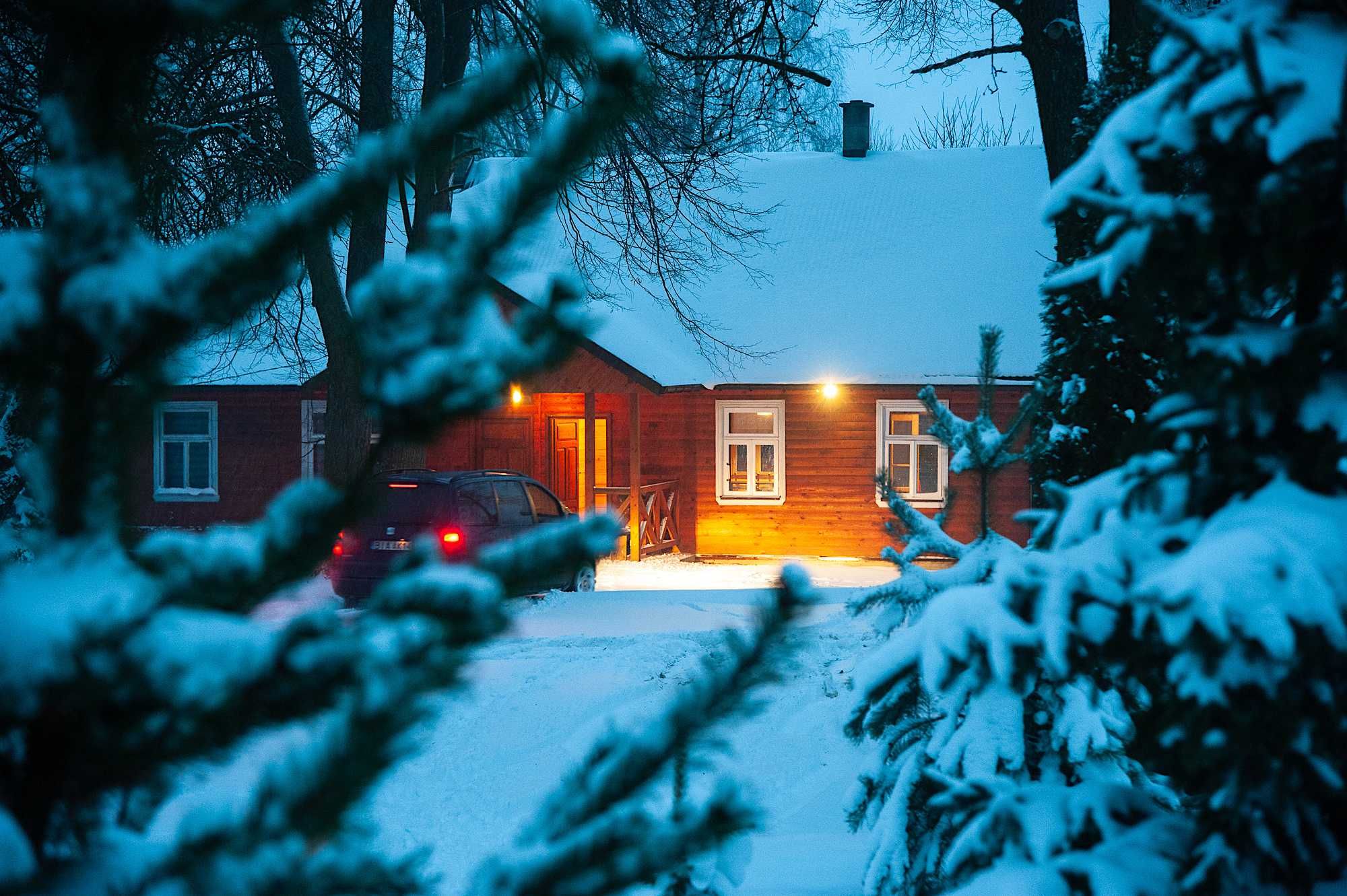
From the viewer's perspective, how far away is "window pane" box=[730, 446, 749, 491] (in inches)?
735

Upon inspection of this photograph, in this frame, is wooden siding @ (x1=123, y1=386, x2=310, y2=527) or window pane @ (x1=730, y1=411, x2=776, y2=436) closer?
window pane @ (x1=730, y1=411, x2=776, y2=436)

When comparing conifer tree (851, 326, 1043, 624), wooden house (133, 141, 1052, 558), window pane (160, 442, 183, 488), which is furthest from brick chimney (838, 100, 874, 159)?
conifer tree (851, 326, 1043, 624)

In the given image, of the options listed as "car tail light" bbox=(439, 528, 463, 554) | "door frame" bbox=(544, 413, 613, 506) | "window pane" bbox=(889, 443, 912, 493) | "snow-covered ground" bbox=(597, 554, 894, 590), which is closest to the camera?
"car tail light" bbox=(439, 528, 463, 554)

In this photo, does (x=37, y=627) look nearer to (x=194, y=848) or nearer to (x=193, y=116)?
(x=194, y=848)

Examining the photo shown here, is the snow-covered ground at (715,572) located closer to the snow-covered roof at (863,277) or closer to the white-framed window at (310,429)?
the snow-covered roof at (863,277)

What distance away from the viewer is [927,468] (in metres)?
18.0

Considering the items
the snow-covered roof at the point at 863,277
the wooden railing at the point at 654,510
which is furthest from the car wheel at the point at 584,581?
the snow-covered roof at the point at 863,277

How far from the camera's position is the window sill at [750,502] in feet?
60.1

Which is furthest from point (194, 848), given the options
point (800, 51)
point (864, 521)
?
point (864, 521)

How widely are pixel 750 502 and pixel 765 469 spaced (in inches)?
26.0

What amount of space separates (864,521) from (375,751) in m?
17.3

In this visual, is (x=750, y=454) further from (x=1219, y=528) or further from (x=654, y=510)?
(x=1219, y=528)

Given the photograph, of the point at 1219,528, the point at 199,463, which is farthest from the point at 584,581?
the point at 1219,528

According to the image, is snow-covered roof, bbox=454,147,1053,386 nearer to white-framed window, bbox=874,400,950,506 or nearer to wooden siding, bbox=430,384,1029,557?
wooden siding, bbox=430,384,1029,557
